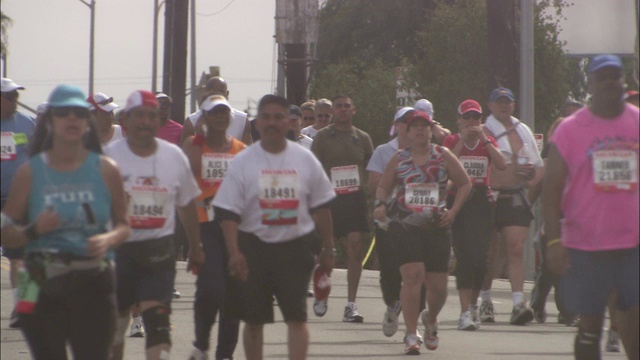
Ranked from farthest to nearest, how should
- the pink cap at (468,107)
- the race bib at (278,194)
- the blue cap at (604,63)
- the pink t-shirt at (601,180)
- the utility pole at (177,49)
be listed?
1. the utility pole at (177,49)
2. the pink cap at (468,107)
3. the race bib at (278,194)
4. the blue cap at (604,63)
5. the pink t-shirt at (601,180)

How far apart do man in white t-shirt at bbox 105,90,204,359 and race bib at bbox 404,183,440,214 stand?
2787 mm

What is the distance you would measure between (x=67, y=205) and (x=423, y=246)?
16.2ft

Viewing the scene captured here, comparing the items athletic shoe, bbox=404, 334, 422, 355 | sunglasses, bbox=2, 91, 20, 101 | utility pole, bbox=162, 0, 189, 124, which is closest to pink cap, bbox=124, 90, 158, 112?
sunglasses, bbox=2, 91, 20, 101

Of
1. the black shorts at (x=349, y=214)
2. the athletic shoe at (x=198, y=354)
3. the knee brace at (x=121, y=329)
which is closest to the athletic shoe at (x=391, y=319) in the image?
the black shorts at (x=349, y=214)

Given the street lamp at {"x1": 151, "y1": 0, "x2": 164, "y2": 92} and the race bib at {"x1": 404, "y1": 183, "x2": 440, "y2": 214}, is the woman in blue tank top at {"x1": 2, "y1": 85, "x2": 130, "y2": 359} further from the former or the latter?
the street lamp at {"x1": 151, "y1": 0, "x2": 164, "y2": 92}

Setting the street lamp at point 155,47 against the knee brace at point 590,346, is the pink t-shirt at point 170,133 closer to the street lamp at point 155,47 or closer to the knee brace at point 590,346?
the knee brace at point 590,346

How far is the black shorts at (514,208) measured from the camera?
46.6ft

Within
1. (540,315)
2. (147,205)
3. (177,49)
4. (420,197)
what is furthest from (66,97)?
(177,49)

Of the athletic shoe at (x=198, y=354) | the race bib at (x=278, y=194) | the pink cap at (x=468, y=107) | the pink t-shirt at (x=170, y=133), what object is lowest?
the athletic shoe at (x=198, y=354)

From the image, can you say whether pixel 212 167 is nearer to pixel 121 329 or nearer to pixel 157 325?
pixel 121 329

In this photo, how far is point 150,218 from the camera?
927 centimetres

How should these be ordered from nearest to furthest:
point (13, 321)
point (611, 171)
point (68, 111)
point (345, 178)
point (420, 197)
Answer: point (68, 111), point (611, 171), point (420, 197), point (13, 321), point (345, 178)

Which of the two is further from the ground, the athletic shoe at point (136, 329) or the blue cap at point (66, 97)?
the blue cap at point (66, 97)

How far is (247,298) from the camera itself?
9.45 m
